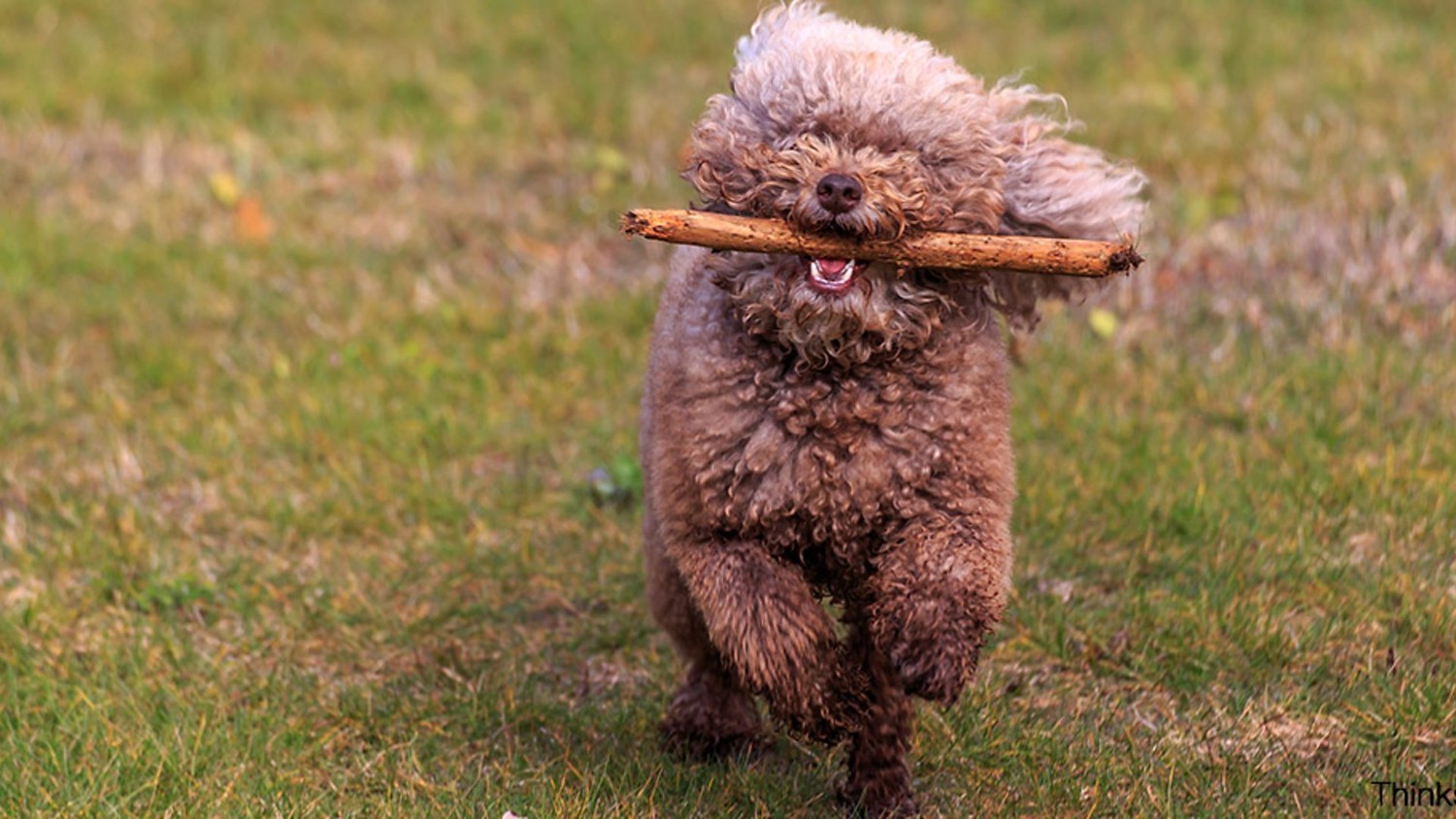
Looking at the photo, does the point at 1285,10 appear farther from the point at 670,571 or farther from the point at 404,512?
the point at 670,571

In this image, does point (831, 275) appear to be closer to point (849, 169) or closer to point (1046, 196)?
point (849, 169)

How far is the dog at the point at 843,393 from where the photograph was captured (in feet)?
12.5

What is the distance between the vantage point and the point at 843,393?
3.93 metres

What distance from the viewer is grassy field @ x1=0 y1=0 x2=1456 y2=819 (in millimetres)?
4566

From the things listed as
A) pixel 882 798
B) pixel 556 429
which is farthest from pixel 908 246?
pixel 556 429

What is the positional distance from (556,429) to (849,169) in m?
3.07

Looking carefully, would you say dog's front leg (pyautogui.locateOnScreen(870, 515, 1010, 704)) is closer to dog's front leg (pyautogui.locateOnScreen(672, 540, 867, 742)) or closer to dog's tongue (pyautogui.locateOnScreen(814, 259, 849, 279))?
dog's front leg (pyautogui.locateOnScreen(672, 540, 867, 742))

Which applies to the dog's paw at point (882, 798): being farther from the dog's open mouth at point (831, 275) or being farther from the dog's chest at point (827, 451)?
the dog's open mouth at point (831, 275)

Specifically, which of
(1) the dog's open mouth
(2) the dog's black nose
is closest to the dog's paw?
(1) the dog's open mouth

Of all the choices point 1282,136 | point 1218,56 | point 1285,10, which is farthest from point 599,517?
point 1285,10

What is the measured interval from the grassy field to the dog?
63 cm

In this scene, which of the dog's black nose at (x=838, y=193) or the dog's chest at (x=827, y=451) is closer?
the dog's black nose at (x=838, y=193)

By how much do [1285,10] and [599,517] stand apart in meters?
5.66

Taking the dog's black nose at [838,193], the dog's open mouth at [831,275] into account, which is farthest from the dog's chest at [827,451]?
the dog's black nose at [838,193]
